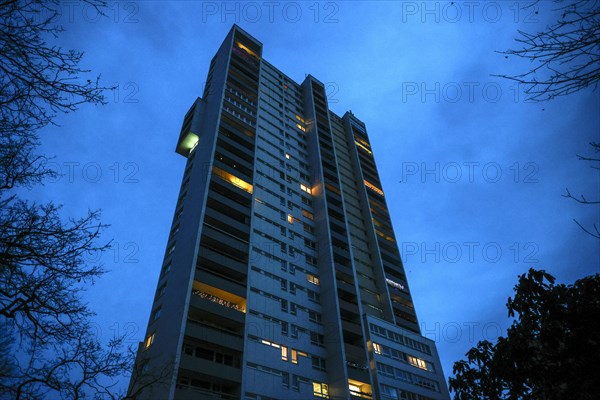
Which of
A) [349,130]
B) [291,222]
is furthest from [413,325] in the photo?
[349,130]

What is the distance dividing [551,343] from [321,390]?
2861 centimetres

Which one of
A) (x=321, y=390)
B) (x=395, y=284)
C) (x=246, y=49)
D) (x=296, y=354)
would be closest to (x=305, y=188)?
(x=395, y=284)

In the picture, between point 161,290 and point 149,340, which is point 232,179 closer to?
point 161,290

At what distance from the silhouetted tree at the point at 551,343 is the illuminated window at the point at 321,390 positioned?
25.8 m

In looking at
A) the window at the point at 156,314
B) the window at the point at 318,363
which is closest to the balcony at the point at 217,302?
the window at the point at 156,314

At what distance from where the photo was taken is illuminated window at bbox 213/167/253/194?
43266 millimetres

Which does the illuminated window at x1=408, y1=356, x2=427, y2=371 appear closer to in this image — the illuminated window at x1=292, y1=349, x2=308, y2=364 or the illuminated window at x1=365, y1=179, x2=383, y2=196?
the illuminated window at x1=292, y1=349, x2=308, y2=364

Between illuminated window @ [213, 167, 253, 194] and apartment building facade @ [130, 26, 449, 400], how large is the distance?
0.15 m

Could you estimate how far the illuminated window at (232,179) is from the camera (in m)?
43.3

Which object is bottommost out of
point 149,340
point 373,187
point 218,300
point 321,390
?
point 321,390

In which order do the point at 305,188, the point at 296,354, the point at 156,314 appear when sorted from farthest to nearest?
the point at 305,188, the point at 296,354, the point at 156,314

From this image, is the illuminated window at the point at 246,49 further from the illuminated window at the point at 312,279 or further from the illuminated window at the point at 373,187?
the illuminated window at the point at 312,279

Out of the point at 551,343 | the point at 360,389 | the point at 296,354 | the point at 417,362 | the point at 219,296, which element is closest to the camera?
the point at 551,343

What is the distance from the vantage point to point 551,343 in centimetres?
1034
